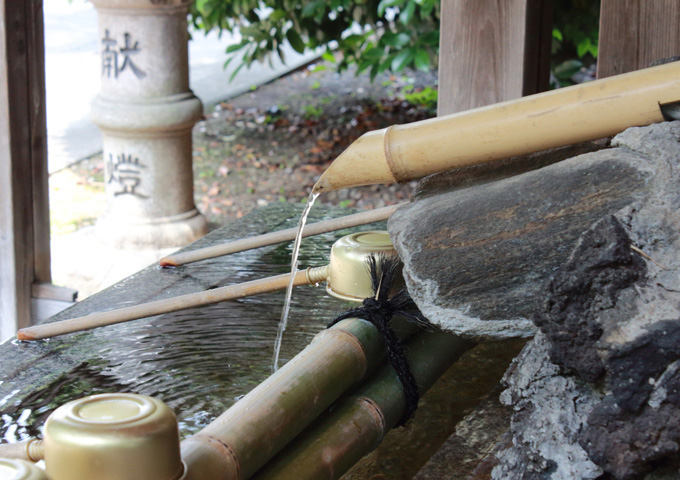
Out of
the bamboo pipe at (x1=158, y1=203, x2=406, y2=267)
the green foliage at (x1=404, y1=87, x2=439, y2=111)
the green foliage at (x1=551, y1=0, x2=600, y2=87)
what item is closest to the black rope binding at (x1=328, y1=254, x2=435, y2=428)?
the bamboo pipe at (x1=158, y1=203, x2=406, y2=267)

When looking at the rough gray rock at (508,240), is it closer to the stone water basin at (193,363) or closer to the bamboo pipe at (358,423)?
the bamboo pipe at (358,423)

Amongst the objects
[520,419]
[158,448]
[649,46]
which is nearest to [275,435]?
[158,448]

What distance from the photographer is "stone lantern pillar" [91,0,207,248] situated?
163 inches

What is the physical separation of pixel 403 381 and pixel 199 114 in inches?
121

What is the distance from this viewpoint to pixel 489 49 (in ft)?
7.71

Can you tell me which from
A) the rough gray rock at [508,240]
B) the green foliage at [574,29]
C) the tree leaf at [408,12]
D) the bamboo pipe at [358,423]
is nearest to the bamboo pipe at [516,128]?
the rough gray rock at [508,240]

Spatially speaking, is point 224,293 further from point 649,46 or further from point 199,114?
point 199,114

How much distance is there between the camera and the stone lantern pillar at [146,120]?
13.6ft

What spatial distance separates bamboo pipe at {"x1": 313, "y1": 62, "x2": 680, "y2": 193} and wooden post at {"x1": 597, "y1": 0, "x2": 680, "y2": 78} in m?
0.76

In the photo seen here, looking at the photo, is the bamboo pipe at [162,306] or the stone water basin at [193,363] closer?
the stone water basin at [193,363]

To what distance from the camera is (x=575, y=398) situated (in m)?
1.16

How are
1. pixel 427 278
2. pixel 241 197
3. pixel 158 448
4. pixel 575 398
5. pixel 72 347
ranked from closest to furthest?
1. pixel 158 448
2. pixel 575 398
3. pixel 427 278
4. pixel 72 347
5. pixel 241 197

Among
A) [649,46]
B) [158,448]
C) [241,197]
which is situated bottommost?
[241,197]

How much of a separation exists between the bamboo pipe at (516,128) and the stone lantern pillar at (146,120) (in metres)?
2.85
